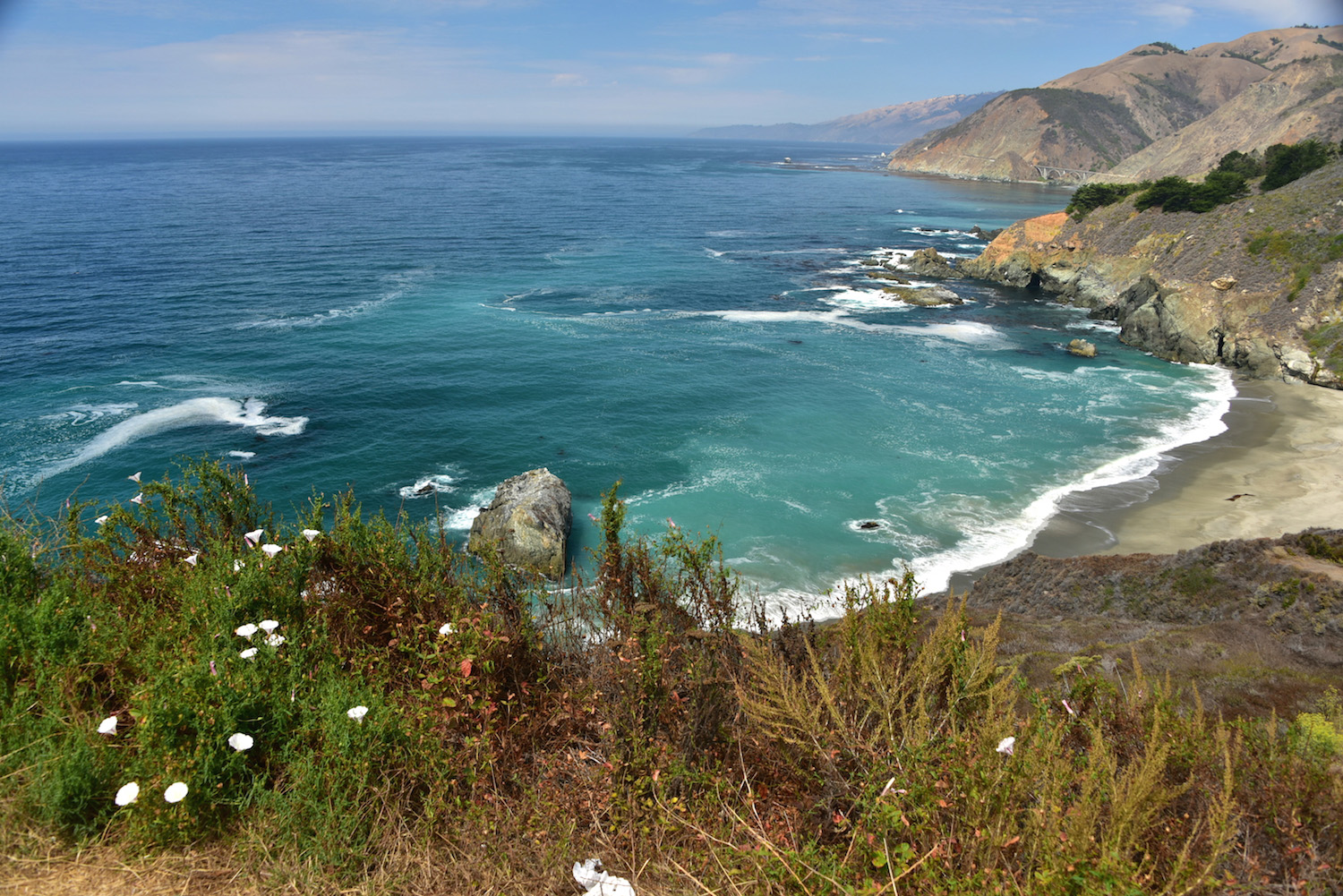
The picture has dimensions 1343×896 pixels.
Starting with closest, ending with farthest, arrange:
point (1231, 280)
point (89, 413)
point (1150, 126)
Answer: point (89, 413), point (1231, 280), point (1150, 126)

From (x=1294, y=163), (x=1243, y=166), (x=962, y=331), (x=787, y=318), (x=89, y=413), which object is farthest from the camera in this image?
(x=1243, y=166)

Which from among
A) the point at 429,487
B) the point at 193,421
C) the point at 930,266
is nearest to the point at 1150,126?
the point at 930,266

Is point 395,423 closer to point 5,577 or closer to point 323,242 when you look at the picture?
point 5,577

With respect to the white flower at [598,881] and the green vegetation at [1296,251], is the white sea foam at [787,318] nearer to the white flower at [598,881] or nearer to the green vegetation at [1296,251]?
the green vegetation at [1296,251]

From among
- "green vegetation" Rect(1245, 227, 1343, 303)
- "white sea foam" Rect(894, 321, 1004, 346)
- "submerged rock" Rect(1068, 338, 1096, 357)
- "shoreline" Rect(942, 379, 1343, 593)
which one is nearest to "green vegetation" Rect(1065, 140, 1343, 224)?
"green vegetation" Rect(1245, 227, 1343, 303)

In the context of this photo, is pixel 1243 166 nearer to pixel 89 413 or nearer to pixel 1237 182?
pixel 1237 182

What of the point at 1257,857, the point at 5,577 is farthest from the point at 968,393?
the point at 5,577
